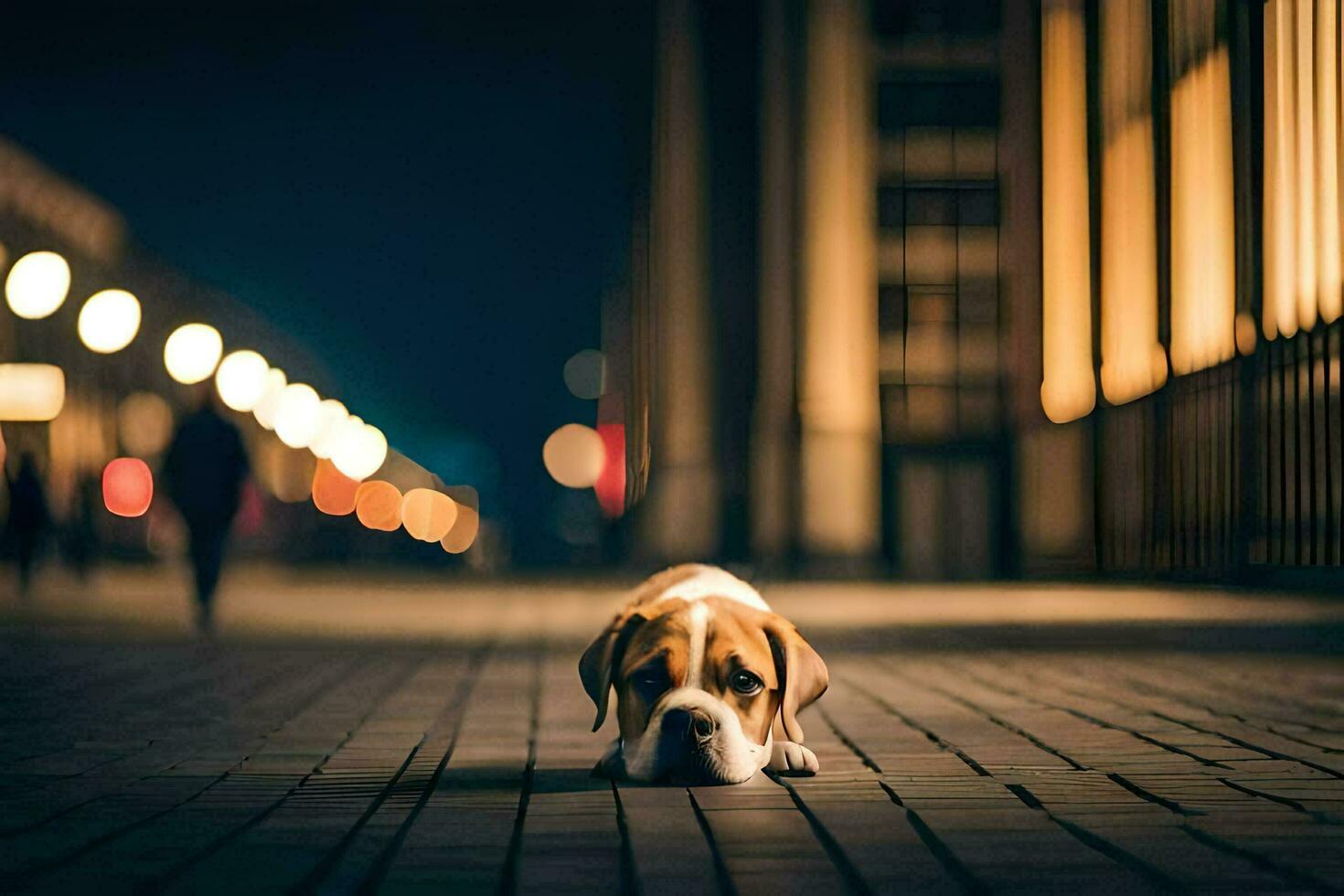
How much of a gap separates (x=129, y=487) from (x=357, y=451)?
11570 millimetres

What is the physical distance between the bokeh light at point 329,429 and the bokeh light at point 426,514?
63.6m

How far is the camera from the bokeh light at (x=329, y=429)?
49.4 meters

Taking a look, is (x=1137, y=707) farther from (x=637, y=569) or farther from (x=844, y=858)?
(x=637, y=569)

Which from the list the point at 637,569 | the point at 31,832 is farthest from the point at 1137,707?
the point at 637,569

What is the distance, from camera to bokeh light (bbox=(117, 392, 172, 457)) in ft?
235

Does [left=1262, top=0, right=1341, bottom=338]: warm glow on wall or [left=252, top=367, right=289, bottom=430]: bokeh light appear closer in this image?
[left=1262, top=0, right=1341, bottom=338]: warm glow on wall

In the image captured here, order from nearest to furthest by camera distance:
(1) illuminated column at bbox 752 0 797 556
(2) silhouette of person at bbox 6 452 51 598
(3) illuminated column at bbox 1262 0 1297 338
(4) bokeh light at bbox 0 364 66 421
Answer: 1. (3) illuminated column at bbox 1262 0 1297 338
2. (2) silhouette of person at bbox 6 452 51 598
3. (1) illuminated column at bbox 752 0 797 556
4. (4) bokeh light at bbox 0 364 66 421

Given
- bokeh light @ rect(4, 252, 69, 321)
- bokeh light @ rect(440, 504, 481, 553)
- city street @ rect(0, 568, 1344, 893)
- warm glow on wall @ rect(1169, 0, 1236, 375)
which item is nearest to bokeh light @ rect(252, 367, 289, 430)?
bokeh light @ rect(4, 252, 69, 321)

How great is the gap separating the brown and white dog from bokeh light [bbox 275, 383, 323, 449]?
108ft

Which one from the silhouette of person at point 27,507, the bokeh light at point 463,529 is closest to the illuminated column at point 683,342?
the silhouette of person at point 27,507

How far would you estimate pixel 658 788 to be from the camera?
229 inches

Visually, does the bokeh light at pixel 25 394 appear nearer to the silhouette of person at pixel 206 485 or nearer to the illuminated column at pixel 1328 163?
the silhouette of person at pixel 206 485

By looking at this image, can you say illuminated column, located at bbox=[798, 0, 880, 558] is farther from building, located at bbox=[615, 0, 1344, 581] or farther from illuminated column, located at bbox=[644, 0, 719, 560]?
illuminated column, located at bbox=[644, 0, 719, 560]

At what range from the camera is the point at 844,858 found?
4.54 meters
